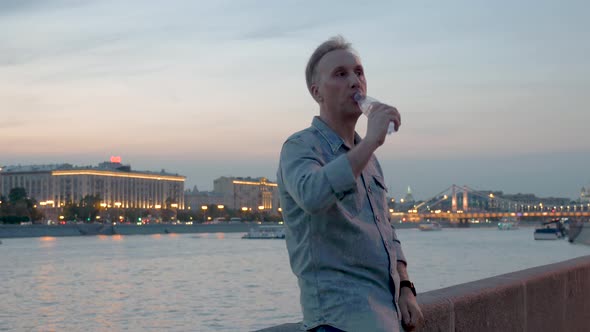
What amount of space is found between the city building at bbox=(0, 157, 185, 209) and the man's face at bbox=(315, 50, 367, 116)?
13317 cm

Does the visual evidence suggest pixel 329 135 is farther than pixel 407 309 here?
No

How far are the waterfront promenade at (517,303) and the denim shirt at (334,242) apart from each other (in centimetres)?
68

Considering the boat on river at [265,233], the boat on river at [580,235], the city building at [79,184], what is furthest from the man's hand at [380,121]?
the city building at [79,184]

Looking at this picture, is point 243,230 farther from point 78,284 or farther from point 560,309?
point 560,309

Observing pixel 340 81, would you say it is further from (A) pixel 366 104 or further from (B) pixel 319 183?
(B) pixel 319 183

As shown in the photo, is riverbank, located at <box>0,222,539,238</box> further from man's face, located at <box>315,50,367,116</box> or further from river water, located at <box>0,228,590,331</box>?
man's face, located at <box>315,50,367,116</box>

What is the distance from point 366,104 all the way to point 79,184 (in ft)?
459

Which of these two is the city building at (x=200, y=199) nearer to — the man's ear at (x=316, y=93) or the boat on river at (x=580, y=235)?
the boat on river at (x=580, y=235)

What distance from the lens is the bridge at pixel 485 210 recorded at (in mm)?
126500

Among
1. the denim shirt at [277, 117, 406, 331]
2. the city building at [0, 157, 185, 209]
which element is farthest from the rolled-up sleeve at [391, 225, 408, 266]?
the city building at [0, 157, 185, 209]

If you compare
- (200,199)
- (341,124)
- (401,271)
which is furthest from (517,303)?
(200,199)

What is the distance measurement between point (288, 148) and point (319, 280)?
1.03 feet

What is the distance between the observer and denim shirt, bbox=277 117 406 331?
1983 mm

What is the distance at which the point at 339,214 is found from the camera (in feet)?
6.86
